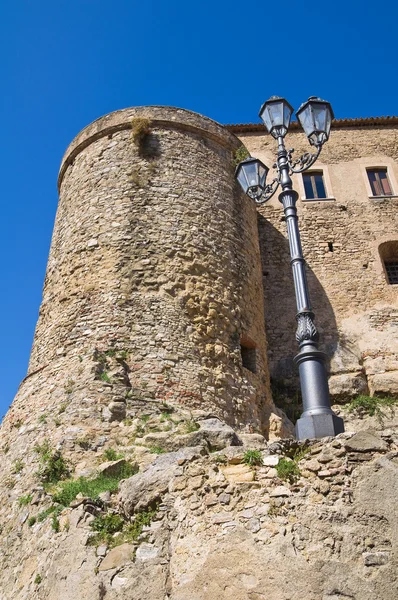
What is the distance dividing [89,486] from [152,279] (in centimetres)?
377

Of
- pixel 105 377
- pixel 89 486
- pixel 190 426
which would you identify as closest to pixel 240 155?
pixel 105 377

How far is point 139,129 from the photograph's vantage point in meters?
11.2

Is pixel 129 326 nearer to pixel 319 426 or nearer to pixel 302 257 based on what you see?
pixel 302 257

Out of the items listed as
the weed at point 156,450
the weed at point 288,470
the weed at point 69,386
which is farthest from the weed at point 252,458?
the weed at point 69,386

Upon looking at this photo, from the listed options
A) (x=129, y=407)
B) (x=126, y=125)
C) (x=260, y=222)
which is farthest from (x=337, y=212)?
(x=129, y=407)

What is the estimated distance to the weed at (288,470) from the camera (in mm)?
4902

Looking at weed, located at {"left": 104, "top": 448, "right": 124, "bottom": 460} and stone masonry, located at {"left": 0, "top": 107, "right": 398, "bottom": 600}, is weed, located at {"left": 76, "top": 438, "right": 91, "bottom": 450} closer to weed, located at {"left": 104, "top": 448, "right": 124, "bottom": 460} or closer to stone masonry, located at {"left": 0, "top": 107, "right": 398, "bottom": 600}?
stone masonry, located at {"left": 0, "top": 107, "right": 398, "bottom": 600}

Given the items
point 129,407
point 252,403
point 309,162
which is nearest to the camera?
point 309,162

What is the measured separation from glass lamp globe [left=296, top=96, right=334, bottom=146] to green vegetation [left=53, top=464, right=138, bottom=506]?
177 inches

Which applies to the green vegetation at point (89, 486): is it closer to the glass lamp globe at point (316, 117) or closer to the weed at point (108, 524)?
the weed at point (108, 524)

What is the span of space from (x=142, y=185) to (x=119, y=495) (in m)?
6.11

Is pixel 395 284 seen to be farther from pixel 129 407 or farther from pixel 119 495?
pixel 119 495

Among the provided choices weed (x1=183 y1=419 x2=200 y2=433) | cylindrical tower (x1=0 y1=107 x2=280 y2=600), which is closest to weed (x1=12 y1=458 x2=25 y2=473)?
cylindrical tower (x1=0 y1=107 x2=280 y2=600)

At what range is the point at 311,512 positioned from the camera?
4.57 metres
